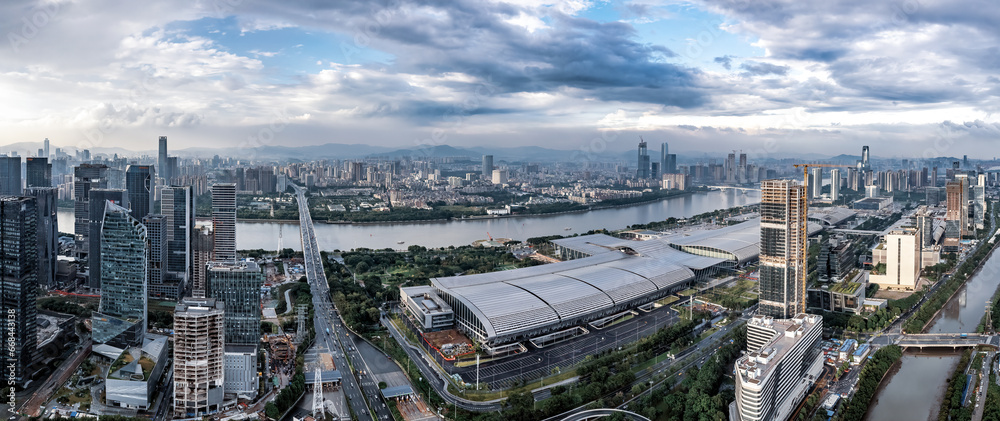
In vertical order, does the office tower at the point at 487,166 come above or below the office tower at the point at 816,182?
above

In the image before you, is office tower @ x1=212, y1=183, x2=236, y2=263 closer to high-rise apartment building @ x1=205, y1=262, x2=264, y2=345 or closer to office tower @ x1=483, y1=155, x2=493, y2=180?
high-rise apartment building @ x1=205, y1=262, x2=264, y2=345

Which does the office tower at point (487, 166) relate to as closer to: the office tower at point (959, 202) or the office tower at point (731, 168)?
the office tower at point (731, 168)

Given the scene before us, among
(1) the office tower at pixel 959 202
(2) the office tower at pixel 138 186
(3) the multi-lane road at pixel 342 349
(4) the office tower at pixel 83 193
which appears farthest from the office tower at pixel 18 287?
(1) the office tower at pixel 959 202

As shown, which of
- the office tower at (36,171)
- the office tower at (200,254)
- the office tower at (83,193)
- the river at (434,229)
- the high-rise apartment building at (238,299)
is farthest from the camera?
the river at (434,229)

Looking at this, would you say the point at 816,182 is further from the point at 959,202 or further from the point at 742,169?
the point at 959,202

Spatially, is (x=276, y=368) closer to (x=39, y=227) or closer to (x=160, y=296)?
(x=160, y=296)

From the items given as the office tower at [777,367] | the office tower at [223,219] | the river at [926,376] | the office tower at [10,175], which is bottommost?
the river at [926,376]

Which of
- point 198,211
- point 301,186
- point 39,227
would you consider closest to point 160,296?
point 39,227

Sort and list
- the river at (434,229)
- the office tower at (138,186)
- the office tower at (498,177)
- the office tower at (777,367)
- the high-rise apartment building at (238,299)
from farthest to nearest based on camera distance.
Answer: the office tower at (498,177) < the river at (434,229) < the office tower at (138,186) < the high-rise apartment building at (238,299) < the office tower at (777,367)
